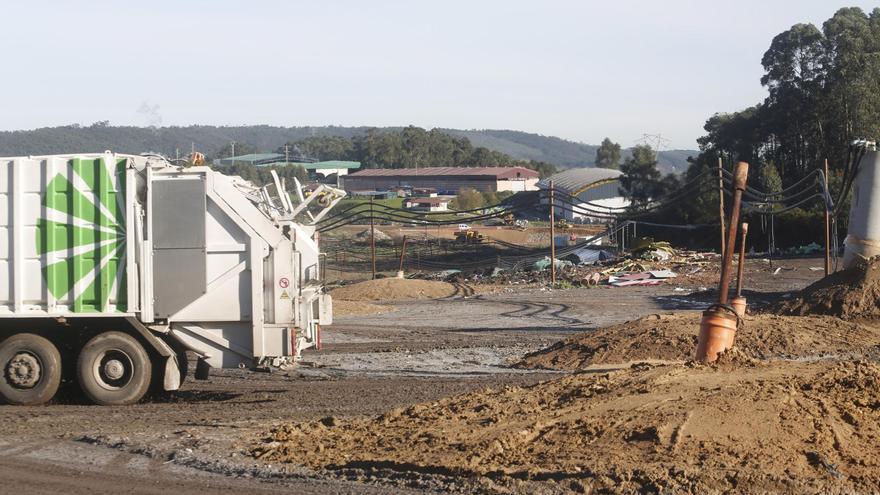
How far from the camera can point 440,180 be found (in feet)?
449

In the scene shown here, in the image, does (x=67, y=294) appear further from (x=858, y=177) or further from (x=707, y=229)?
(x=707, y=229)

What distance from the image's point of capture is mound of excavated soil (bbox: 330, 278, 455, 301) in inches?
1437

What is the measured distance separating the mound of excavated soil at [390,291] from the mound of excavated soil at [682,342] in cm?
1790

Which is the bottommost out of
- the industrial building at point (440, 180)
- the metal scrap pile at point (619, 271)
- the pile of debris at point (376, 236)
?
the metal scrap pile at point (619, 271)

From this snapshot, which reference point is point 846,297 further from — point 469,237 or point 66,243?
point 469,237

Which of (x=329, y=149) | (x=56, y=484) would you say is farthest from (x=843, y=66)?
(x=329, y=149)

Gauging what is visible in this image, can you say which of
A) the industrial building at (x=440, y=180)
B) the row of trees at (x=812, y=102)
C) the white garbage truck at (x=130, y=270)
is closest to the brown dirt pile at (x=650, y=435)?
the white garbage truck at (x=130, y=270)

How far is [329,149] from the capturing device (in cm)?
16975

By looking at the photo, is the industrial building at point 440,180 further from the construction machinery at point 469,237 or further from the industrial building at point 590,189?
the construction machinery at point 469,237

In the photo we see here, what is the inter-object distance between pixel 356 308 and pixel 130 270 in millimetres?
17916

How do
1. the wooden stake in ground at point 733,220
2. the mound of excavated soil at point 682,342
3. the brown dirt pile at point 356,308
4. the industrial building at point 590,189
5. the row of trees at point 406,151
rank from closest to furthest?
1. the wooden stake in ground at point 733,220
2. the mound of excavated soil at point 682,342
3. the brown dirt pile at point 356,308
4. the industrial building at point 590,189
5. the row of trees at point 406,151

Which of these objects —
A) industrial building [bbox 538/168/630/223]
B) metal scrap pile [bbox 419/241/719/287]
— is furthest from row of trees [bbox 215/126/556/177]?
metal scrap pile [bbox 419/241/719/287]

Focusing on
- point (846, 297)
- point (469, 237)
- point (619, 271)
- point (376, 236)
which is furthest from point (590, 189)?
point (846, 297)

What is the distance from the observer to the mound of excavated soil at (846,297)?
2089 cm
